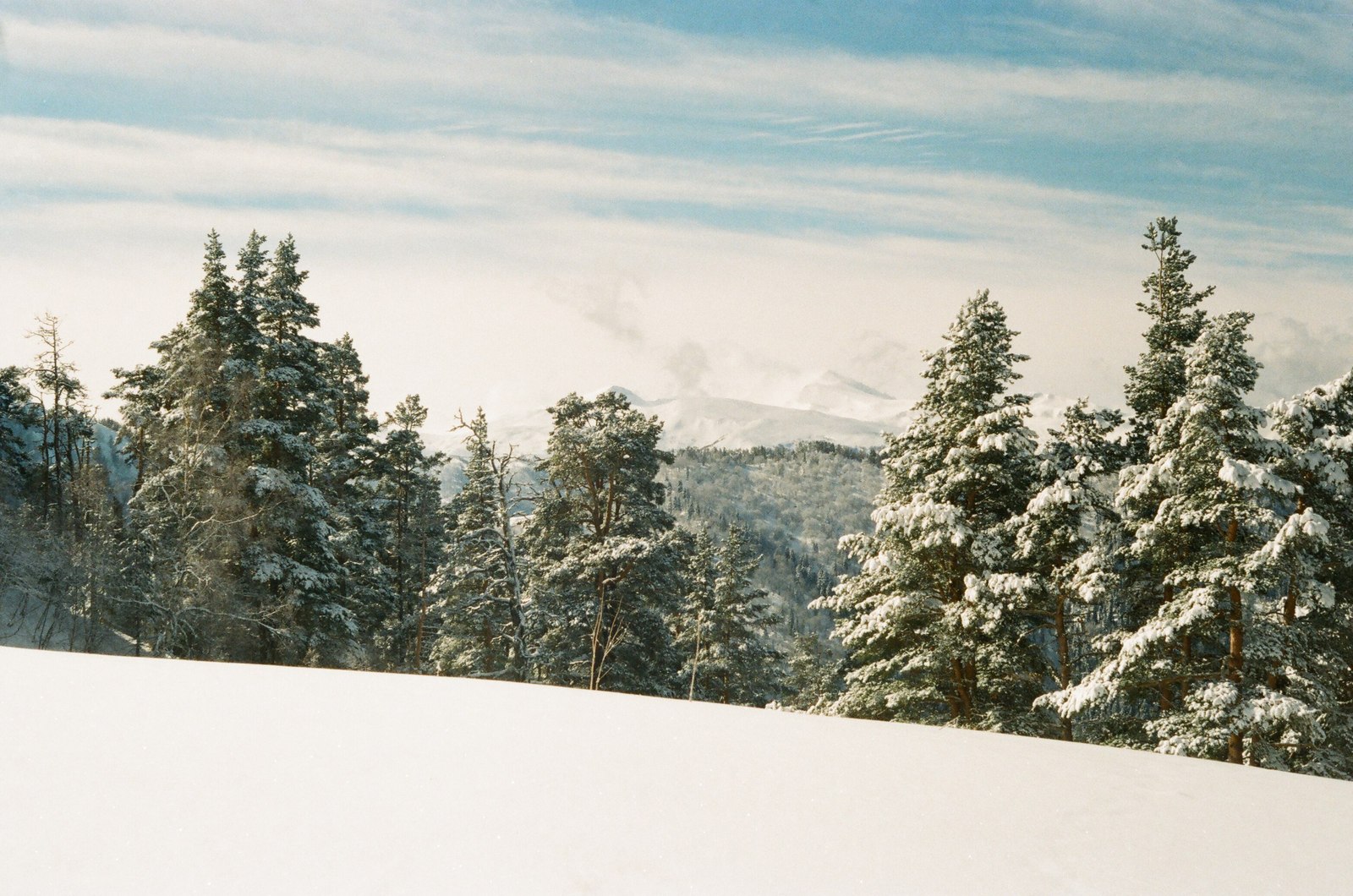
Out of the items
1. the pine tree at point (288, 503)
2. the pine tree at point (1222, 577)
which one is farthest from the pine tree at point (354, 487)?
the pine tree at point (1222, 577)

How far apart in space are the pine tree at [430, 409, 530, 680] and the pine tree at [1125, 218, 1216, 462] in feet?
49.0

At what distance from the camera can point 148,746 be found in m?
7.27

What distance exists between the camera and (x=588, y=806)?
6.38 meters

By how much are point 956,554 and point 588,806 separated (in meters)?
13.6

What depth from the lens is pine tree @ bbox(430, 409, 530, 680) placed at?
77.8 feet

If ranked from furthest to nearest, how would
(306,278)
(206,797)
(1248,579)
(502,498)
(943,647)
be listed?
(306,278) < (502,498) < (943,647) < (1248,579) < (206,797)

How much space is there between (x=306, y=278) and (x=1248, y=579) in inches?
949

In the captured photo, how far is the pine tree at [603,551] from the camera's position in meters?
25.6

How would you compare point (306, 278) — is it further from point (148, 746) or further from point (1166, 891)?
point (1166, 891)

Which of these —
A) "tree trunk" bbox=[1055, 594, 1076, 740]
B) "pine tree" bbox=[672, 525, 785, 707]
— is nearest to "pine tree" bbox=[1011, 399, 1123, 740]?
"tree trunk" bbox=[1055, 594, 1076, 740]

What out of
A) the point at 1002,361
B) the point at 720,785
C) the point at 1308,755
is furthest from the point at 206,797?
the point at 1308,755

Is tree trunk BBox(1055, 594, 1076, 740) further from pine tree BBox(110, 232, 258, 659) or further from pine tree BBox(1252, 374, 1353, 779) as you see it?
pine tree BBox(110, 232, 258, 659)

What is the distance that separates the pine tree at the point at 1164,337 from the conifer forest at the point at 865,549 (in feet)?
0.19

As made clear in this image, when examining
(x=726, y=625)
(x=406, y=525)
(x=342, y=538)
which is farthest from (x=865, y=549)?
(x=406, y=525)
